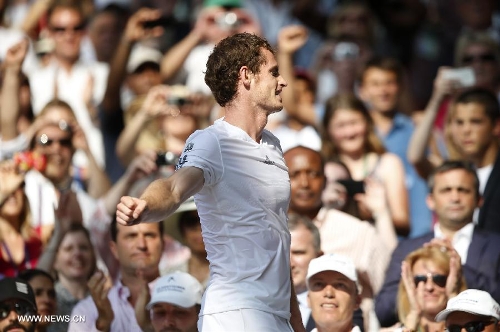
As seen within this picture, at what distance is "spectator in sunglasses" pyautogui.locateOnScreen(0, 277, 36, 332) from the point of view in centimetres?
720

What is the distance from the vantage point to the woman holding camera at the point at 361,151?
32.2 ft

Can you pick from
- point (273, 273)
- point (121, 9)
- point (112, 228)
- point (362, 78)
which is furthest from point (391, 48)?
point (273, 273)

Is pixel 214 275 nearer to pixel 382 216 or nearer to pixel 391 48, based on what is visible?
pixel 382 216

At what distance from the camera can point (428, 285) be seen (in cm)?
767

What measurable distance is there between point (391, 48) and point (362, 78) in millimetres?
1711

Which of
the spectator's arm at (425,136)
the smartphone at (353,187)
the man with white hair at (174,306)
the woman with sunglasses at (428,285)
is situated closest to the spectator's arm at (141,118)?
the smartphone at (353,187)

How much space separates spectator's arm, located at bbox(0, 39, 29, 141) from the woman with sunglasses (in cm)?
409

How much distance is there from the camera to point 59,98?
11703 mm

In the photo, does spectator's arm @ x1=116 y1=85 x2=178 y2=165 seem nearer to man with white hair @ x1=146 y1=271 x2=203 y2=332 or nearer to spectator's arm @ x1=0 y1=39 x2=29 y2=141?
spectator's arm @ x1=0 y1=39 x2=29 y2=141

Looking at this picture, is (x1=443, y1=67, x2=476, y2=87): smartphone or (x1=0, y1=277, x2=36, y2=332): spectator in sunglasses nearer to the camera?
(x1=0, y1=277, x2=36, y2=332): spectator in sunglasses

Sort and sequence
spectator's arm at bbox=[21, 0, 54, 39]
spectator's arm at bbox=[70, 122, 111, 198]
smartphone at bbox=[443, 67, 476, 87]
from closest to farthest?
spectator's arm at bbox=[70, 122, 111, 198] → smartphone at bbox=[443, 67, 476, 87] → spectator's arm at bbox=[21, 0, 54, 39]

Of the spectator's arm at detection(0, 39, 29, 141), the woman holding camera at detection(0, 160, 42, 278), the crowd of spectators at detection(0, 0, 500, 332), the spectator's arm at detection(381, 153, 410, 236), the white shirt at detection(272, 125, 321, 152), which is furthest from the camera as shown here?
the white shirt at detection(272, 125, 321, 152)

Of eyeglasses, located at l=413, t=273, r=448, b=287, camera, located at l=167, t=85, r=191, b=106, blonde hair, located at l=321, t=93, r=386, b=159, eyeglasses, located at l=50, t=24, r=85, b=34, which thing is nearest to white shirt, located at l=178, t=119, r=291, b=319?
eyeglasses, located at l=413, t=273, r=448, b=287

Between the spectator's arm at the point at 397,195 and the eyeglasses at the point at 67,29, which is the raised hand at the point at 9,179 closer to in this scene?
the spectator's arm at the point at 397,195
